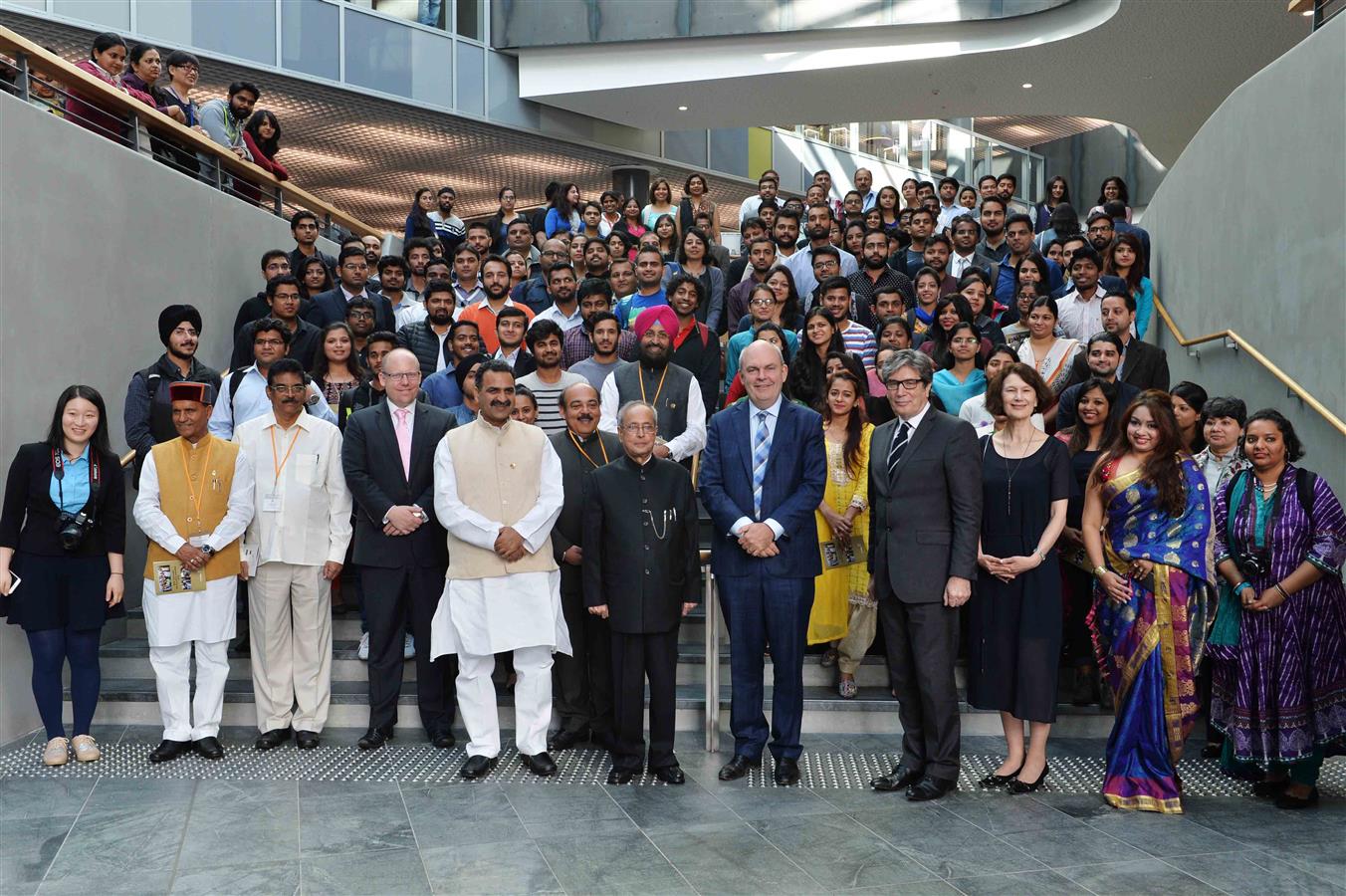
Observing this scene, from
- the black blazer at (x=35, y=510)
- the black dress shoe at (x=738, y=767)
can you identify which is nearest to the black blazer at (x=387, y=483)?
the black blazer at (x=35, y=510)

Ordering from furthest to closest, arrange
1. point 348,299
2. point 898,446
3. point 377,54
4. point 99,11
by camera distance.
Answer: point 377,54 < point 99,11 < point 348,299 < point 898,446

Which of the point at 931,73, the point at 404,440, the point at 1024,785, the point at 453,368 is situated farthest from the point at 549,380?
the point at 931,73

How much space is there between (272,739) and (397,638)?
726mm

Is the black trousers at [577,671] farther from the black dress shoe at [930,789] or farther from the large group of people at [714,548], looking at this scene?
the black dress shoe at [930,789]

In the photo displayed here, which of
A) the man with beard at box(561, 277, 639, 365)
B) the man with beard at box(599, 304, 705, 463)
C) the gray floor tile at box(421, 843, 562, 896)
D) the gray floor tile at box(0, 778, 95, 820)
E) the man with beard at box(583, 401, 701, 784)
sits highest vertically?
the man with beard at box(561, 277, 639, 365)

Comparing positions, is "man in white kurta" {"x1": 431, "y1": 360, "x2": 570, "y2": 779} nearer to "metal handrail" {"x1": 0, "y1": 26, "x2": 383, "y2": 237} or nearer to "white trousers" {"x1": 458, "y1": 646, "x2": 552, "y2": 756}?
"white trousers" {"x1": 458, "y1": 646, "x2": 552, "y2": 756}

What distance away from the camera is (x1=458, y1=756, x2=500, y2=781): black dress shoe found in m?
5.24

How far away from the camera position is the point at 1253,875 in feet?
13.4

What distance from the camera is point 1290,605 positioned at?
4965mm

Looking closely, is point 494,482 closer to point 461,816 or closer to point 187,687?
point 461,816

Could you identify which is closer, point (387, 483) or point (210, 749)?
point (210, 749)

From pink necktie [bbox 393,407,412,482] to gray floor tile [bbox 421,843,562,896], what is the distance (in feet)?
6.73

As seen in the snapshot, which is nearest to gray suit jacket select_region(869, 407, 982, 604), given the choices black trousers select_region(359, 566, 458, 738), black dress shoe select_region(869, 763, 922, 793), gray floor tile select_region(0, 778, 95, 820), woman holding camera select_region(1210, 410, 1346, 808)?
black dress shoe select_region(869, 763, 922, 793)

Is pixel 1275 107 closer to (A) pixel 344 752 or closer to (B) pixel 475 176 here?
(A) pixel 344 752
